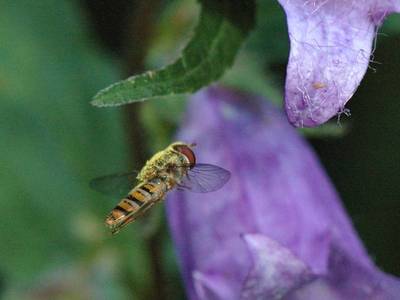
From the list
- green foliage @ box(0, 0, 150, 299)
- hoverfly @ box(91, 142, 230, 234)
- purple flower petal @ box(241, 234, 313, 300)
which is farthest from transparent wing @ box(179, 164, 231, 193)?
green foliage @ box(0, 0, 150, 299)

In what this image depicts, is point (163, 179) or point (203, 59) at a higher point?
Result: point (203, 59)

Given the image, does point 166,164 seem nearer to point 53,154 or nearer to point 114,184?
point 114,184

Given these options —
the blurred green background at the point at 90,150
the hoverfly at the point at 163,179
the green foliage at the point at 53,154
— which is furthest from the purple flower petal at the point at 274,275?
the green foliage at the point at 53,154

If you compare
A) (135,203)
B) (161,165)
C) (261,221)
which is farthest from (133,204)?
(261,221)

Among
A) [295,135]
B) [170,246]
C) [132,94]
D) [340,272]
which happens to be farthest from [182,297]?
[132,94]

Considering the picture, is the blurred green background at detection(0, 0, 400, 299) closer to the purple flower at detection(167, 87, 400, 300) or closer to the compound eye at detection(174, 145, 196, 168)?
the purple flower at detection(167, 87, 400, 300)

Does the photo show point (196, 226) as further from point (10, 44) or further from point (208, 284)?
point (10, 44)

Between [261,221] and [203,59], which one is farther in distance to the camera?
[261,221]

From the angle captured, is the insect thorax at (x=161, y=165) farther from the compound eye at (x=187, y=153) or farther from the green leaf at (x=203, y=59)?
the green leaf at (x=203, y=59)
